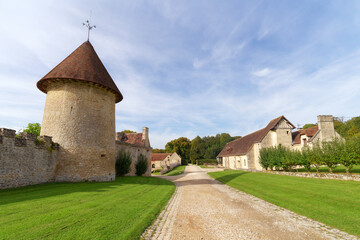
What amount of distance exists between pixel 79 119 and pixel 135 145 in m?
10.3

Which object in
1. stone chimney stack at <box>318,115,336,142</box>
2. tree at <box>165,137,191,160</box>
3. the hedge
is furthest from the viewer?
tree at <box>165,137,191,160</box>

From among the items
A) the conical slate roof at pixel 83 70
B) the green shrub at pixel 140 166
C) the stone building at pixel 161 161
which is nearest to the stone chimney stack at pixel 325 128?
the green shrub at pixel 140 166

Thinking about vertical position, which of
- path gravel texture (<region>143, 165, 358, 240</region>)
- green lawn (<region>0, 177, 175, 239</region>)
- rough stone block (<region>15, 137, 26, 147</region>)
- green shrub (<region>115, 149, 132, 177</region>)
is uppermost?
rough stone block (<region>15, 137, 26, 147</region>)

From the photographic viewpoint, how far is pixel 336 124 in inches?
2308

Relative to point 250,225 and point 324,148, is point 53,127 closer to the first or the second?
point 250,225

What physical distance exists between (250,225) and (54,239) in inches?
196

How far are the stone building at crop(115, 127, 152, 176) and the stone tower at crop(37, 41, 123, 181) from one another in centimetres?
484

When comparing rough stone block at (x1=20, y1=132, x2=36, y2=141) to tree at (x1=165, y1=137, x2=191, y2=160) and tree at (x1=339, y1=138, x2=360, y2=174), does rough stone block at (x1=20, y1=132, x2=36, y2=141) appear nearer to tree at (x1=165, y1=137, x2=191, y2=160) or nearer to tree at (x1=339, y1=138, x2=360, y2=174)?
tree at (x1=339, y1=138, x2=360, y2=174)

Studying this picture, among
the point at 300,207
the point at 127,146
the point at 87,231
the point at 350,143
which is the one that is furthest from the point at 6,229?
the point at 350,143

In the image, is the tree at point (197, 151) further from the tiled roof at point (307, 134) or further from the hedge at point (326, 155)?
the hedge at point (326, 155)

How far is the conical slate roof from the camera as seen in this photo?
14.1m

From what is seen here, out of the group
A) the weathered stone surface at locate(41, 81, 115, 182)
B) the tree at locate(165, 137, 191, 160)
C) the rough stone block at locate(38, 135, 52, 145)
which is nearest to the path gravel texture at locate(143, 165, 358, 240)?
the weathered stone surface at locate(41, 81, 115, 182)

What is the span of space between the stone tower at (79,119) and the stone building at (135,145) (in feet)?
15.9

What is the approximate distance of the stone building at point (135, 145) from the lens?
20947mm
